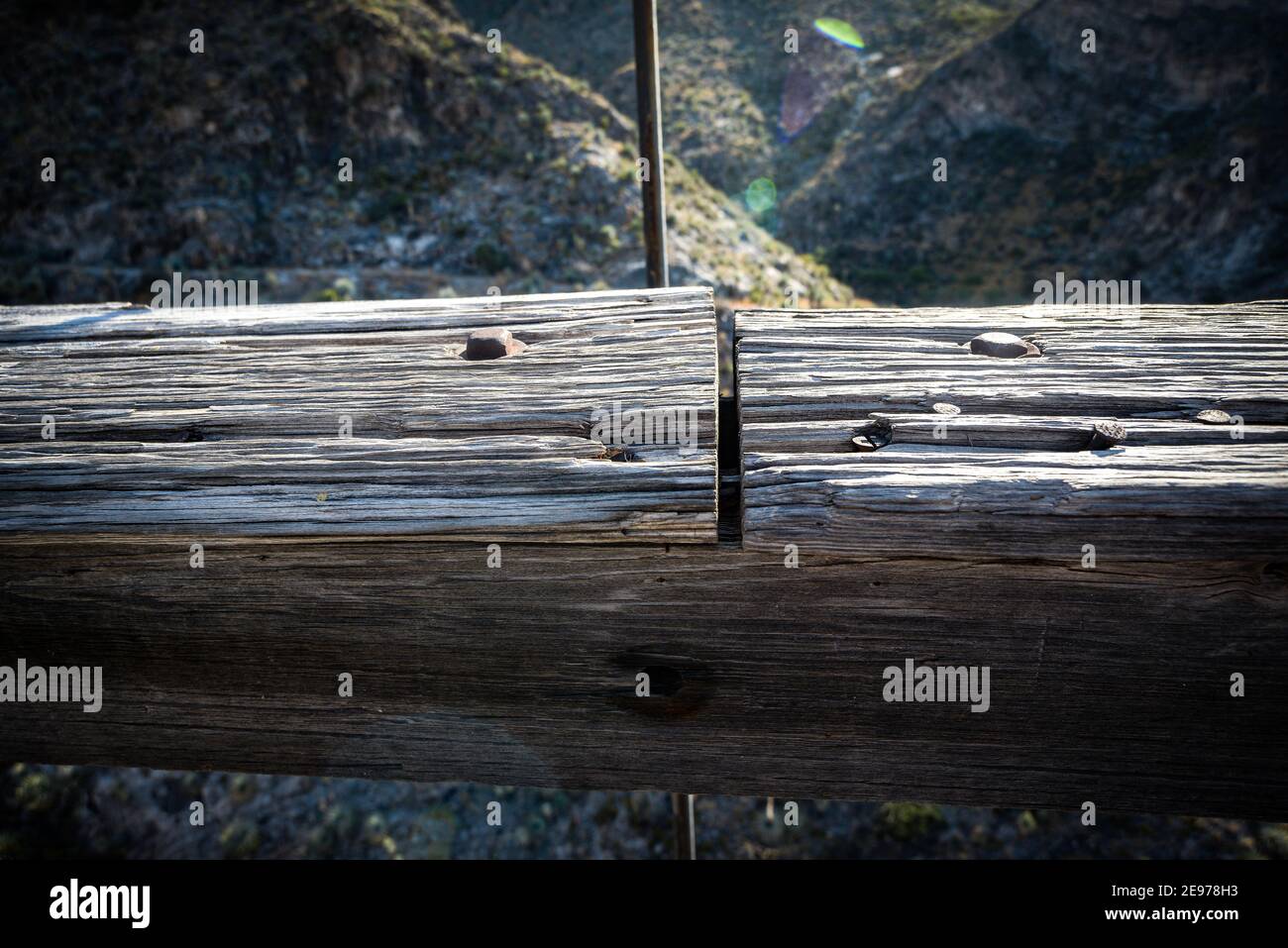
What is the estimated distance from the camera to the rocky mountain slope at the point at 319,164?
13953 mm

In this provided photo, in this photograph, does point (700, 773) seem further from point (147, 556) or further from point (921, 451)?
point (147, 556)

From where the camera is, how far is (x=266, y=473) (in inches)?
31.1

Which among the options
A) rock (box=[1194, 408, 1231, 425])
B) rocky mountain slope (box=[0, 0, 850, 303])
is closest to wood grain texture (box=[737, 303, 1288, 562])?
rock (box=[1194, 408, 1231, 425])

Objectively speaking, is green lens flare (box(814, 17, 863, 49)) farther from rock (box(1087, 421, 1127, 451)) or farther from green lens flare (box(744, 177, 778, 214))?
rock (box(1087, 421, 1127, 451))

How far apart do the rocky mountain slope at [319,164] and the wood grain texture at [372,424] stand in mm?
11926

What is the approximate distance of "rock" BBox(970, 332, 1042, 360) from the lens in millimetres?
967

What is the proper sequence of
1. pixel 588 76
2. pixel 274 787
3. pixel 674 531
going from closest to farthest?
pixel 674 531 → pixel 274 787 → pixel 588 76

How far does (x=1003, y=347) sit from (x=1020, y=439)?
8.8 inches

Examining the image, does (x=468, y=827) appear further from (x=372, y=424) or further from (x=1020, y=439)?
(x=1020, y=439)

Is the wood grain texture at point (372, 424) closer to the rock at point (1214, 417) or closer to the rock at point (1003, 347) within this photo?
the rock at point (1003, 347)

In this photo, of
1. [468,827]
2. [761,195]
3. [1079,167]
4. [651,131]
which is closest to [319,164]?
[761,195]

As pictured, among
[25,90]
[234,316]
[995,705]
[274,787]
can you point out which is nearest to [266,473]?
[234,316]

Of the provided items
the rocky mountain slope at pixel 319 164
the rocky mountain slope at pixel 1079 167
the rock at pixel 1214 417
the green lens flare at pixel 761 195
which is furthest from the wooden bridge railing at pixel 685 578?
the green lens flare at pixel 761 195

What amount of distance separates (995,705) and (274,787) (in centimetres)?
773
